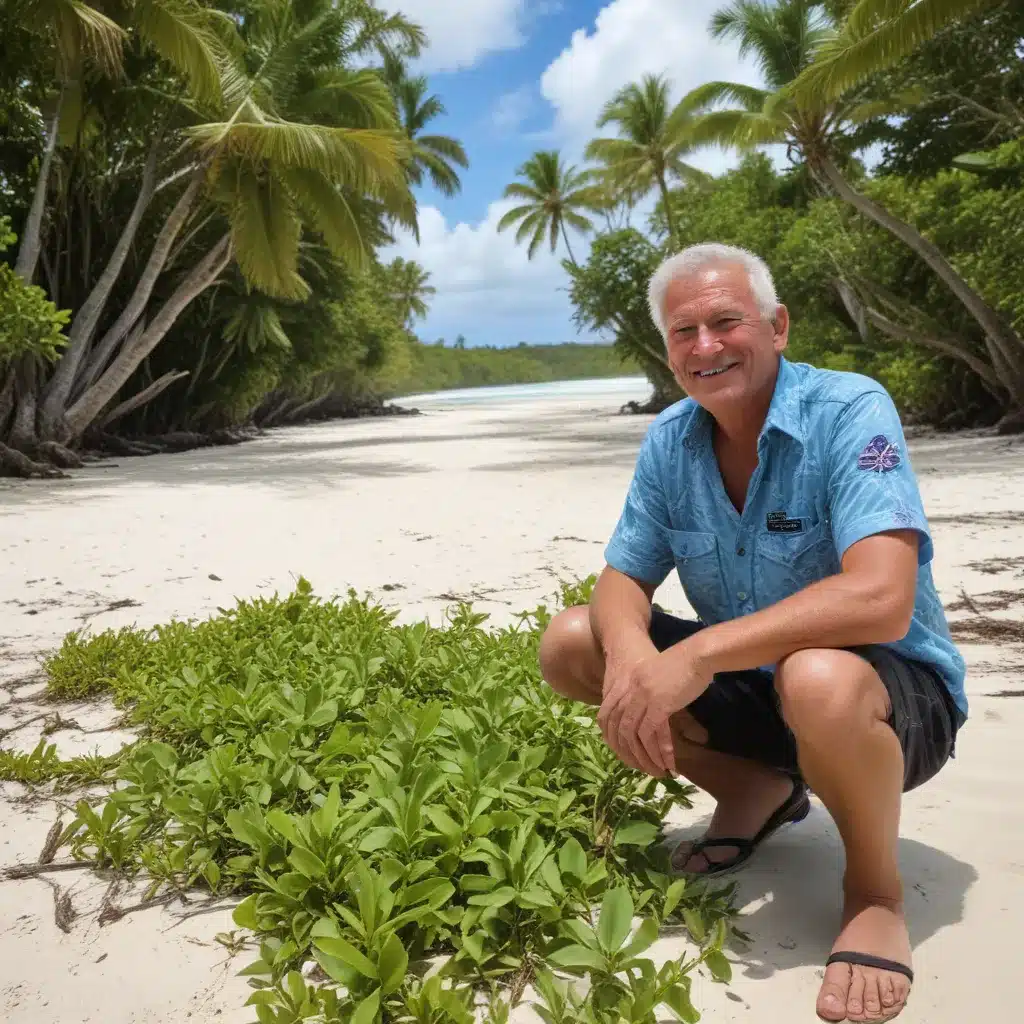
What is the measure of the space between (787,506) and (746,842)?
2.89ft

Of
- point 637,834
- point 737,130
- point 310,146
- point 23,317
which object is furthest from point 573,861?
point 737,130

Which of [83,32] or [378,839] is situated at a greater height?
[83,32]

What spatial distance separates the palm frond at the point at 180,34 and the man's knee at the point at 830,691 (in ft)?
43.1

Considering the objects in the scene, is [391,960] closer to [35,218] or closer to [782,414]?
[782,414]

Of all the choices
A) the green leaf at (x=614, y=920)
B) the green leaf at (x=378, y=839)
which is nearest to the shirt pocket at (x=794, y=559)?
the green leaf at (x=614, y=920)

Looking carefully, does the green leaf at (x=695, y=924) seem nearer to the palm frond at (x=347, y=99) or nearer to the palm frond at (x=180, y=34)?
the palm frond at (x=180, y=34)

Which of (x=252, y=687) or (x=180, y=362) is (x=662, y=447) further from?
(x=180, y=362)

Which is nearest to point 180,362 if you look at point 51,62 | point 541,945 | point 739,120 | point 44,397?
point 44,397

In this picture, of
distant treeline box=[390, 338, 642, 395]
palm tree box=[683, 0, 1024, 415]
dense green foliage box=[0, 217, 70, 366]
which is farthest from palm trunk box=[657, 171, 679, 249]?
distant treeline box=[390, 338, 642, 395]

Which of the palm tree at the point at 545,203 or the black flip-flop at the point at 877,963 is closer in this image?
the black flip-flop at the point at 877,963

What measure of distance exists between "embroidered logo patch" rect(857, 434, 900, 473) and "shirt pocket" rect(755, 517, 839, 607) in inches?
7.5

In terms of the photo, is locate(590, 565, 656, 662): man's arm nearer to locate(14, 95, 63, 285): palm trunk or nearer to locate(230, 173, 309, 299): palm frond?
locate(14, 95, 63, 285): palm trunk

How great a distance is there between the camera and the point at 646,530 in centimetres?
233

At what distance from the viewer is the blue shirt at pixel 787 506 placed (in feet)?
6.20
